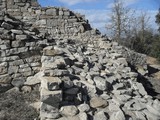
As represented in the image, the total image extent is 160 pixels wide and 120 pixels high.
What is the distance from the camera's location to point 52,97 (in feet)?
19.1

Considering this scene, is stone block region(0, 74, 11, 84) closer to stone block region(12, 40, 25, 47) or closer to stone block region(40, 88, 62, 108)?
stone block region(12, 40, 25, 47)

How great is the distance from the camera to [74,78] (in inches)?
281

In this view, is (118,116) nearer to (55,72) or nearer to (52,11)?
(55,72)

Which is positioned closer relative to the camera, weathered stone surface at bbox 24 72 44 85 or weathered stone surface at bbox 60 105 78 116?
weathered stone surface at bbox 60 105 78 116

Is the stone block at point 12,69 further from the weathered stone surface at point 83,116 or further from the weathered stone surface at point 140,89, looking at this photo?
the weathered stone surface at point 140,89

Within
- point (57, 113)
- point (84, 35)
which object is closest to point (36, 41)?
point (57, 113)

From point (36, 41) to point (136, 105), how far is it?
9.94 ft

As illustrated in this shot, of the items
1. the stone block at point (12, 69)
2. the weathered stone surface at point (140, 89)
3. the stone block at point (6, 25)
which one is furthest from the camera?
the weathered stone surface at point (140, 89)

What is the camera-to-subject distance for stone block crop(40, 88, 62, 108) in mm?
5762

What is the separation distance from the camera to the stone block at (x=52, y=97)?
18.9ft

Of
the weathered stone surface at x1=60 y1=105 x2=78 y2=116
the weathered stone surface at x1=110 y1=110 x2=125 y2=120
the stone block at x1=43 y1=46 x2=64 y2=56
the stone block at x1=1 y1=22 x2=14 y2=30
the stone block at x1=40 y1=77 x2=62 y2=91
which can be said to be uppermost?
the stone block at x1=1 y1=22 x2=14 y2=30

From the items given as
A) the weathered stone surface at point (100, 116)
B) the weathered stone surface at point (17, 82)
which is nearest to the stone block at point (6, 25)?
the weathered stone surface at point (17, 82)

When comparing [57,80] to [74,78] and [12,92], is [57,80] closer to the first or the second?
[74,78]

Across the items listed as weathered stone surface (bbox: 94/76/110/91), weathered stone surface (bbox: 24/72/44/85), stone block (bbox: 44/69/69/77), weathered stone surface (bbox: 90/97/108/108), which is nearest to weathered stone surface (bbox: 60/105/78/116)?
weathered stone surface (bbox: 90/97/108/108)
